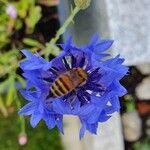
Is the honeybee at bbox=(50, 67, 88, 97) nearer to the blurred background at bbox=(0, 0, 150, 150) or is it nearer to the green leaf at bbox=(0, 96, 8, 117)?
the blurred background at bbox=(0, 0, 150, 150)

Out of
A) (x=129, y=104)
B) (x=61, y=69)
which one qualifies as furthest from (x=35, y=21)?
(x=61, y=69)

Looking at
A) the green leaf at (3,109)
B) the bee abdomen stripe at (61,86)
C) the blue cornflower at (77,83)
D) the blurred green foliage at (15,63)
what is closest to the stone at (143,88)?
the blurred green foliage at (15,63)

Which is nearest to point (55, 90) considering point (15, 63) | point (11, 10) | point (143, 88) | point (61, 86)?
point (61, 86)

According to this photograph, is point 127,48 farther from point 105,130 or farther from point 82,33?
point 105,130

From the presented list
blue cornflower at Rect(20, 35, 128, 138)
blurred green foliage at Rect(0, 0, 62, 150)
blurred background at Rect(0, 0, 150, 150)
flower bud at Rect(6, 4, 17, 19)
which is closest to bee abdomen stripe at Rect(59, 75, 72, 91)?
blue cornflower at Rect(20, 35, 128, 138)

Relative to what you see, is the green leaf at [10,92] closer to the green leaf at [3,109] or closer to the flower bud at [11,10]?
the green leaf at [3,109]

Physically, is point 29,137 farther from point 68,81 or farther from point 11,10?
point 68,81
